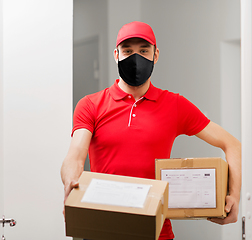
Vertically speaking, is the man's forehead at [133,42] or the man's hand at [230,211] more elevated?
the man's forehead at [133,42]

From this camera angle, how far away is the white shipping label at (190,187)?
1396 millimetres

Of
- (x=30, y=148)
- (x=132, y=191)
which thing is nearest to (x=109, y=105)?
(x=30, y=148)

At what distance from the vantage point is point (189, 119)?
184 cm

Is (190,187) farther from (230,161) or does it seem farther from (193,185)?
(230,161)

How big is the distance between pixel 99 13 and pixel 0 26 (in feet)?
3.37

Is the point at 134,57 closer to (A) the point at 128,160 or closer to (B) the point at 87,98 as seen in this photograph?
(B) the point at 87,98

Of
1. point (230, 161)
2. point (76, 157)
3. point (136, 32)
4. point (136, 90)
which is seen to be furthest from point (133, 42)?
point (230, 161)

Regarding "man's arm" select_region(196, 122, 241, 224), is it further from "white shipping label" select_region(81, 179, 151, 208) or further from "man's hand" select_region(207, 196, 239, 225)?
"white shipping label" select_region(81, 179, 151, 208)

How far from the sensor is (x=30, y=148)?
2.00 metres

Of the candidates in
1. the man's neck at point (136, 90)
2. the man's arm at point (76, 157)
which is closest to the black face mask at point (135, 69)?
the man's neck at point (136, 90)

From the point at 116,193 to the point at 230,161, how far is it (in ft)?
2.29

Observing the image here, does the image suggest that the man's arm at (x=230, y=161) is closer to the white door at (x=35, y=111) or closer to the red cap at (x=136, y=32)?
the red cap at (x=136, y=32)

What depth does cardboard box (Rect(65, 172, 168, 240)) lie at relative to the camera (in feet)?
3.50

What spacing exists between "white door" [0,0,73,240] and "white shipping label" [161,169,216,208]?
2.77 feet
